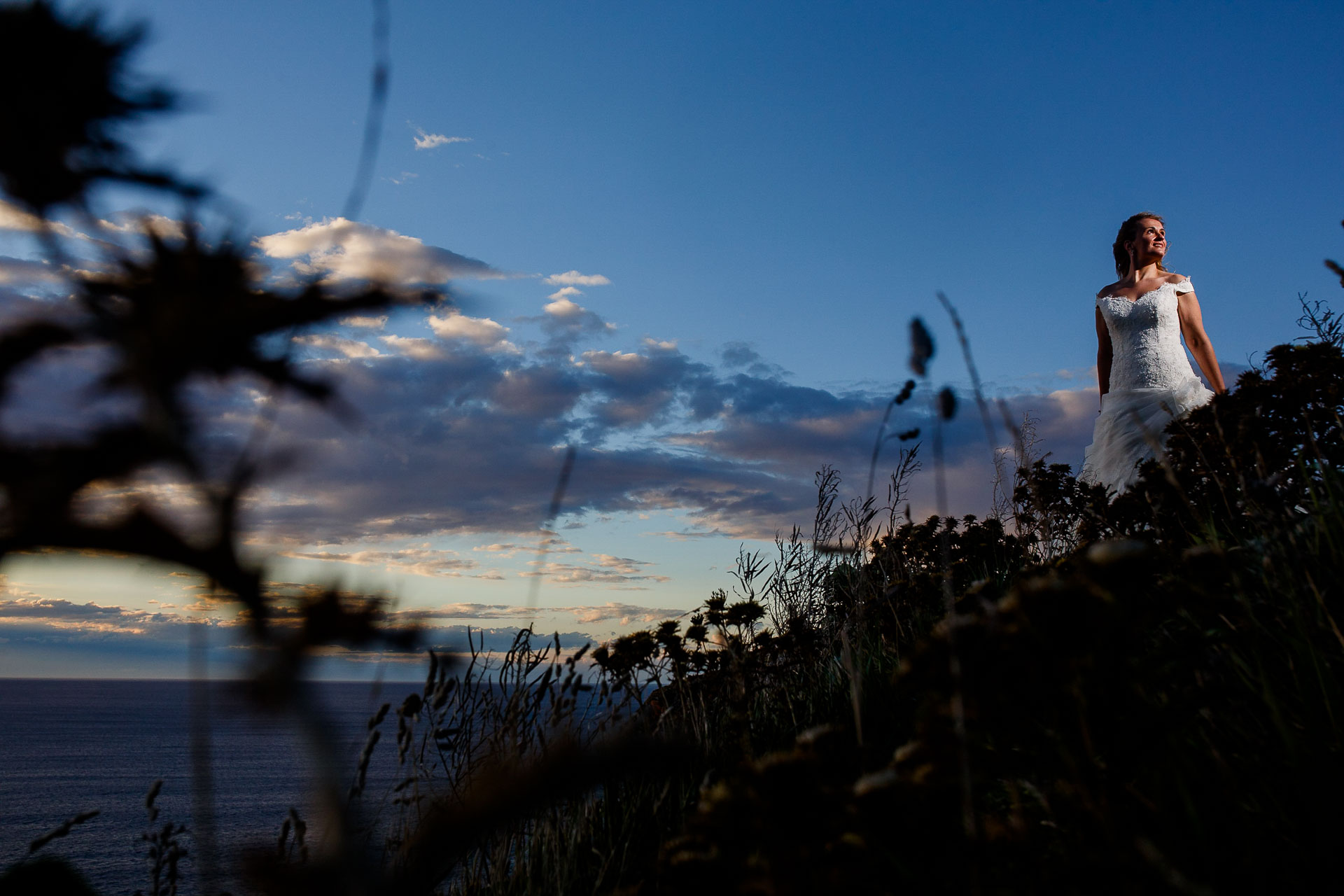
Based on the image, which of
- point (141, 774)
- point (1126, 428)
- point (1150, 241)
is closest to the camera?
point (1126, 428)

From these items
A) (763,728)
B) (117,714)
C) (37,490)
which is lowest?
(117,714)

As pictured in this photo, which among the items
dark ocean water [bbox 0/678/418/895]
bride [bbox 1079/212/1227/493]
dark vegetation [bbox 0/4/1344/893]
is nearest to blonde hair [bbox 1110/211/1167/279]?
bride [bbox 1079/212/1227/493]

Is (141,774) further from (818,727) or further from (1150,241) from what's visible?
(818,727)

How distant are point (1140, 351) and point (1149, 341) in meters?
0.11

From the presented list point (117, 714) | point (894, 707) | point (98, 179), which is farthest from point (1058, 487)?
point (117, 714)

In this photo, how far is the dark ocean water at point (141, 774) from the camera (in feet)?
3.44

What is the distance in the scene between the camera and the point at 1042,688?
1033 mm

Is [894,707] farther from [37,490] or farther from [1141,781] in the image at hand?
[37,490]

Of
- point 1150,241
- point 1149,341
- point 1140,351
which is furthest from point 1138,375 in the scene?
point 1150,241

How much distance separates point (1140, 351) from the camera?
6.00 metres

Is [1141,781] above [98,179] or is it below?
below

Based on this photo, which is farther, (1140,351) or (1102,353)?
(1102,353)

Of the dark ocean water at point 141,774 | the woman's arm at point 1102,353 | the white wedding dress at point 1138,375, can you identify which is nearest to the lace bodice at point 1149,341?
the white wedding dress at point 1138,375

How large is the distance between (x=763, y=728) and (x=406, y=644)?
320 cm
